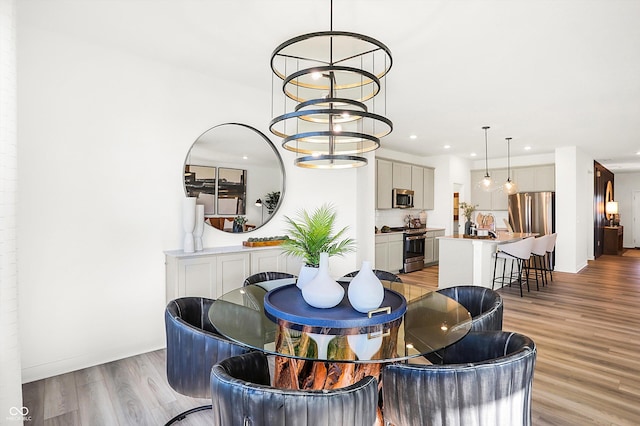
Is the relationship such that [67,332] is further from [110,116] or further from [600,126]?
[600,126]

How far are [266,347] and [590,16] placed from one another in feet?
9.97

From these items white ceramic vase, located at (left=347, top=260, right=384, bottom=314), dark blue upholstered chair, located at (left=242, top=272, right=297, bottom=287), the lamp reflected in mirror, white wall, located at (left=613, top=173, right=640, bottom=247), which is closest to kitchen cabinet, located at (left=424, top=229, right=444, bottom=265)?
dark blue upholstered chair, located at (left=242, top=272, right=297, bottom=287)

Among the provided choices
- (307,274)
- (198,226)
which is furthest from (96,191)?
(307,274)

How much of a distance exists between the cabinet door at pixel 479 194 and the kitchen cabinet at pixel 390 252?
3.08 metres

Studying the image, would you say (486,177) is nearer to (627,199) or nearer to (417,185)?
(417,185)

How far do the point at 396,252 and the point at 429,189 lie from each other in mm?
2164

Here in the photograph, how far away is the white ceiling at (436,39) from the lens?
2355 millimetres

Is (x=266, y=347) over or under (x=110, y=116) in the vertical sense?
under

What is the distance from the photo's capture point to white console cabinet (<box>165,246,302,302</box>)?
3.07 meters

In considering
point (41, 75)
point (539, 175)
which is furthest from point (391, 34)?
point (539, 175)

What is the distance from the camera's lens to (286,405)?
1148mm

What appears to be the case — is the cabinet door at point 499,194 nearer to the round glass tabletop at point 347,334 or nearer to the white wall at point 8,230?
the round glass tabletop at point 347,334

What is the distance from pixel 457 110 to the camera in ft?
15.4

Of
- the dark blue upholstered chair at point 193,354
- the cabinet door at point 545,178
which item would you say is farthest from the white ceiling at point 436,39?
the cabinet door at point 545,178
